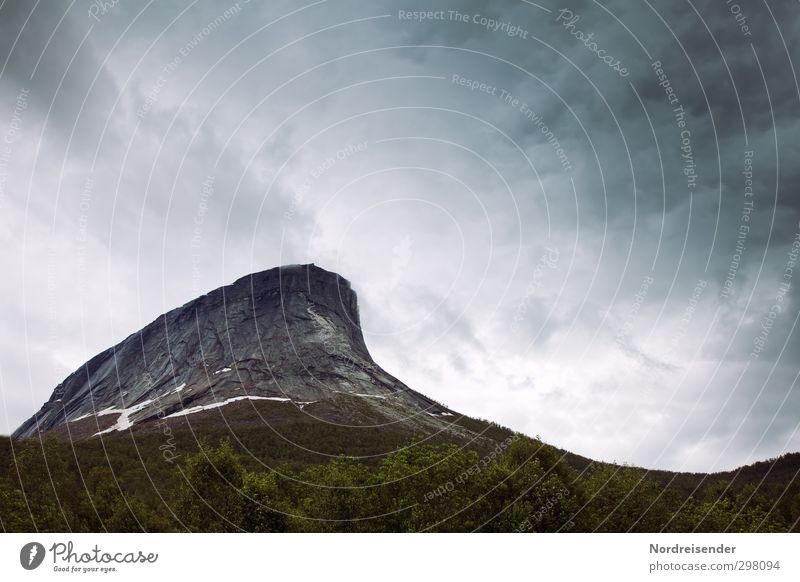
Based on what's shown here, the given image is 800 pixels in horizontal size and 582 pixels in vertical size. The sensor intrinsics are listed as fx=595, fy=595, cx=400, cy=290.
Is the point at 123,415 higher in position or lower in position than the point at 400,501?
higher

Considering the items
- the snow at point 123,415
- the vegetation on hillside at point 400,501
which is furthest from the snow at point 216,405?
the vegetation on hillside at point 400,501

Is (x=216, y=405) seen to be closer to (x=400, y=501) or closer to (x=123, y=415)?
(x=123, y=415)

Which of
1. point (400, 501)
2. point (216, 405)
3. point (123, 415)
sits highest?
point (123, 415)

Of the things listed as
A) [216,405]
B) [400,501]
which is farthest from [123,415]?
[400,501]

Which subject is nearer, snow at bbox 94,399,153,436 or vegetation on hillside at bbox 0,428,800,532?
vegetation on hillside at bbox 0,428,800,532

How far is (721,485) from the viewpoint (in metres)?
61.9

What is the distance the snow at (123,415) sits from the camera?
165 meters

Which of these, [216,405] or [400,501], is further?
[216,405]

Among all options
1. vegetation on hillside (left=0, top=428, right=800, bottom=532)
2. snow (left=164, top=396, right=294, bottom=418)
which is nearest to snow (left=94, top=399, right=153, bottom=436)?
snow (left=164, top=396, right=294, bottom=418)

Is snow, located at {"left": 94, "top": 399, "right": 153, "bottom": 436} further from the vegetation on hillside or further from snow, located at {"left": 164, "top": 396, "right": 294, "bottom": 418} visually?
the vegetation on hillside

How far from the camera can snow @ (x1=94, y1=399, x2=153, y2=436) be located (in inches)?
6496

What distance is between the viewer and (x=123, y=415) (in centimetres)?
18575
